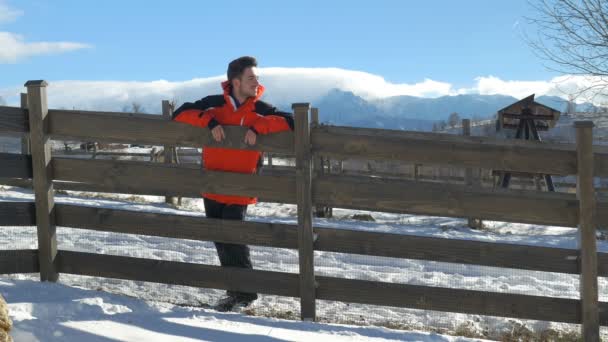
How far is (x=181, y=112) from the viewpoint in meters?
4.37

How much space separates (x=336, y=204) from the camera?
427 cm

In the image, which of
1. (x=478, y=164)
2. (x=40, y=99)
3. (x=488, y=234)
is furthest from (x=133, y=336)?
(x=488, y=234)

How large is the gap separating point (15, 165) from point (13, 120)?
34 cm

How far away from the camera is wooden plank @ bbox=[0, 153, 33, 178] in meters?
4.58

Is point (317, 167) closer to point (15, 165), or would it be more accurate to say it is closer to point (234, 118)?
point (234, 118)

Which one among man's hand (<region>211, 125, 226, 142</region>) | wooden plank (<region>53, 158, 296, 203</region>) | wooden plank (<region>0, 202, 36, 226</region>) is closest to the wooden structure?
wooden plank (<region>53, 158, 296, 203</region>)

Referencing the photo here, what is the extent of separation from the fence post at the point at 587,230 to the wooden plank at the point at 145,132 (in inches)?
77.3

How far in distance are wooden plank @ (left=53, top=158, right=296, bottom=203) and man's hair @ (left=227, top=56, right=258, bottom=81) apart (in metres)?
0.76

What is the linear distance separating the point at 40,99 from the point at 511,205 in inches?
139

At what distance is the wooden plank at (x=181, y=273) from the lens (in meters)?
4.40

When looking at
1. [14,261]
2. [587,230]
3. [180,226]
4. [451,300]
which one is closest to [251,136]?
[180,226]

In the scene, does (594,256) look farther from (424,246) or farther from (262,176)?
(262,176)

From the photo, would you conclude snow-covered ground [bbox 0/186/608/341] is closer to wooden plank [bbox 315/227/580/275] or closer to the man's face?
wooden plank [bbox 315/227/580/275]

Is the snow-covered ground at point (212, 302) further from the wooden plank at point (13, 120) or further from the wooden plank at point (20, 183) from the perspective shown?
the wooden plank at point (20, 183)
